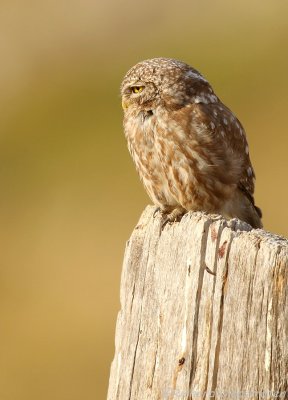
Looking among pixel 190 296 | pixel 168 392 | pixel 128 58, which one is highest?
pixel 128 58

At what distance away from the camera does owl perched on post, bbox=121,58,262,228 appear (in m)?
6.62

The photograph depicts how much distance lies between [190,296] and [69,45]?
15.8 metres

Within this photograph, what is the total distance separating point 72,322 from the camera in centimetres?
1176

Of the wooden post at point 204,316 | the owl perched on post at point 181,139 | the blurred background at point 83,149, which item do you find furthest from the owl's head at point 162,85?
the blurred background at point 83,149

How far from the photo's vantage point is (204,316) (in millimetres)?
3832

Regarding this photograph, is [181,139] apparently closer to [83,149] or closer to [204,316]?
[204,316]

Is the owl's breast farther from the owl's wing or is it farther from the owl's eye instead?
the owl's wing

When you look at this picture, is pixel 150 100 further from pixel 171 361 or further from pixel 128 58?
pixel 128 58

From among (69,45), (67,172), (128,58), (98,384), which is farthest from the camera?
(69,45)

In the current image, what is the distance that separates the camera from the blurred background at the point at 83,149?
1159 centimetres

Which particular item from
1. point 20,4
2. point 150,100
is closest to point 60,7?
point 20,4

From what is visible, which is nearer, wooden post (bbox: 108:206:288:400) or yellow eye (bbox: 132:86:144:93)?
wooden post (bbox: 108:206:288:400)

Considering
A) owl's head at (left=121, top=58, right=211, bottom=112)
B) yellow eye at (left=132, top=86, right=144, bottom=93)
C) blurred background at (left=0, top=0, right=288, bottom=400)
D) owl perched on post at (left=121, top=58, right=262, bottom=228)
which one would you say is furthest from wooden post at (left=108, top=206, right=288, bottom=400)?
blurred background at (left=0, top=0, right=288, bottom=400)

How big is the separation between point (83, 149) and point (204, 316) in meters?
11.6
